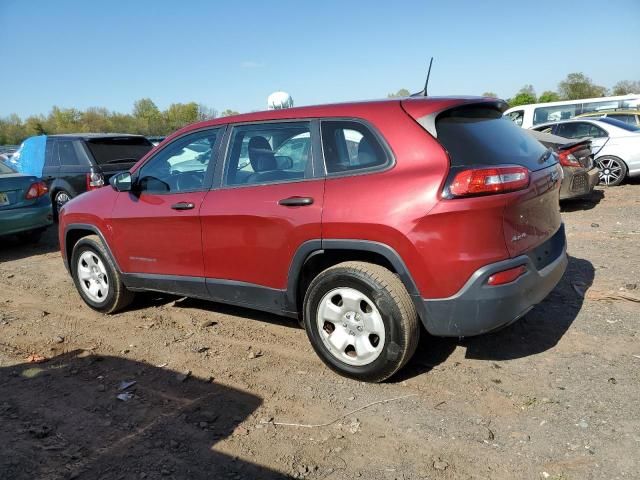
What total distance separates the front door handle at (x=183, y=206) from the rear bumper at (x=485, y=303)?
198 centimetres

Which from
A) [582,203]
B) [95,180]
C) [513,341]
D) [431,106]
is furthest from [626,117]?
[95,180]

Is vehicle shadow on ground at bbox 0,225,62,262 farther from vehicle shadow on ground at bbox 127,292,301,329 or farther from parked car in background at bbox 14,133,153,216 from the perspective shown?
vehicle shadow on ground at bbox 127,292,301,329

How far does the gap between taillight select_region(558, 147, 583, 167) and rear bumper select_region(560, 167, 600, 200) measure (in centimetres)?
8

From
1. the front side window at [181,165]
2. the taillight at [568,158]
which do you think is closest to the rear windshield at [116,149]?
the front side window at [181,165]

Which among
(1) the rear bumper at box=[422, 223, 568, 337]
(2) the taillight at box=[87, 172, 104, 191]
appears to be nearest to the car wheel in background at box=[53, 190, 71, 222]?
(2) the taillight at box=[87, 172, 104, 191]

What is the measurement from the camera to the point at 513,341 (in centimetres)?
383

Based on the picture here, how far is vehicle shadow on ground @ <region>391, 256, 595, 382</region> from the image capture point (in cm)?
363

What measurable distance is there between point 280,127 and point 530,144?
1.77 m

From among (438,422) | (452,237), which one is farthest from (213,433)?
(452,237)

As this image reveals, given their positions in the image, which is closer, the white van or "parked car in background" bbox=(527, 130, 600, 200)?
"parked car in background" bbox=(527, 130, 600, 200)

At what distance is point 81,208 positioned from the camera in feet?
16.1

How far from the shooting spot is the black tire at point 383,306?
10.1 feet

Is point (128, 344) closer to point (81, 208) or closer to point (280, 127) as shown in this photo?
point (81, 208)

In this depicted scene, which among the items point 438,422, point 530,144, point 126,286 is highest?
point 530,144
